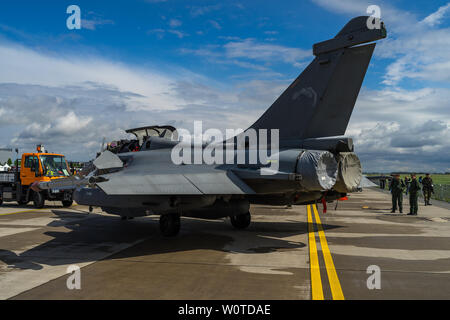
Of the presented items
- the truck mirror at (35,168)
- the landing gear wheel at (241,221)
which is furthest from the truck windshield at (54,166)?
the landing gear wheel at (241,221)

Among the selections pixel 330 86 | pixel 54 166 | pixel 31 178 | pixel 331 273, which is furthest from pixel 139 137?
pixel 31 178

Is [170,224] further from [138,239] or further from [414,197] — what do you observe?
[414,197]

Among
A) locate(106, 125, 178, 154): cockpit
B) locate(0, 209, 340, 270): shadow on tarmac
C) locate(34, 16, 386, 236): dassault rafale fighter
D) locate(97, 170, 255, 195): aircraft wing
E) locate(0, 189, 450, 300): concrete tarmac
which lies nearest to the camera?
locate(0, 189, 450, 300): concrete tarmac

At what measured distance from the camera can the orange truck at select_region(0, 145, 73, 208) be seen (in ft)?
59.0

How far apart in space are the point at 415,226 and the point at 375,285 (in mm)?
7991

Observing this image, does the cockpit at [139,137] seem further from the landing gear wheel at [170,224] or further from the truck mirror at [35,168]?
the truck mirror at [35,168]

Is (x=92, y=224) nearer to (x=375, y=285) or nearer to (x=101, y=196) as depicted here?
(x=101, y=196)

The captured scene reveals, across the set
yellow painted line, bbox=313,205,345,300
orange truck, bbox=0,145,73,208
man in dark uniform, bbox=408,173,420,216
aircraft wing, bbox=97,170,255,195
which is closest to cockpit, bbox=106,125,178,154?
aircraft wing, bbox=97,170,255,195

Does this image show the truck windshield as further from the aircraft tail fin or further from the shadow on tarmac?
the aircraft tail fin

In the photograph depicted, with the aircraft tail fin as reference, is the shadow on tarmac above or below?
below

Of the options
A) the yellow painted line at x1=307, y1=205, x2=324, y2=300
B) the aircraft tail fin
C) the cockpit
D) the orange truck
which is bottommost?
the yellow painted line at x1=307, y1=205, x2=324, y2=300

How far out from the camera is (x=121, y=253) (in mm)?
8109

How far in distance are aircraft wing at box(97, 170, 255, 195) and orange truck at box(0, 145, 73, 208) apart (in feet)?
38.2
